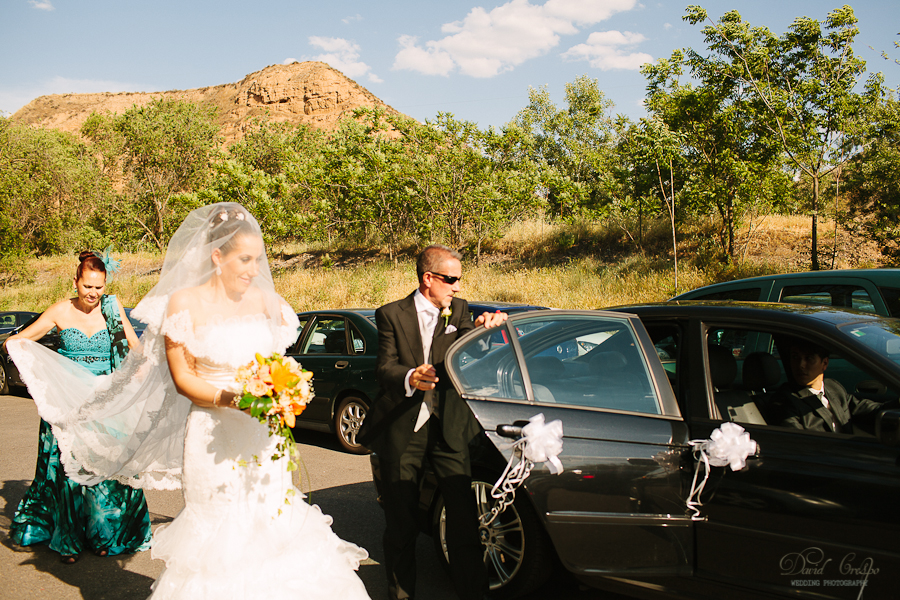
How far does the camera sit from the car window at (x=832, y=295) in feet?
18.8

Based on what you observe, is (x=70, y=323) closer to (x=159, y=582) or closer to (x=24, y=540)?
(x=24, y=540)

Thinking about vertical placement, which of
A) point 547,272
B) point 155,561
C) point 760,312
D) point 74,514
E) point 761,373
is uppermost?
point 760,312

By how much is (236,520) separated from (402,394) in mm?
985

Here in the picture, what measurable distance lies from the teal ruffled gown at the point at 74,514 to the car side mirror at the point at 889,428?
14.8 feet

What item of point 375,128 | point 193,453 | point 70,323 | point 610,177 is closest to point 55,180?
point 375,128

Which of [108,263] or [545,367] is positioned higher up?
[108,263]

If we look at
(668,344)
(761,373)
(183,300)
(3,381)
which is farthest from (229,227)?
(3,381)

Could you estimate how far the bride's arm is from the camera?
9.07 feet

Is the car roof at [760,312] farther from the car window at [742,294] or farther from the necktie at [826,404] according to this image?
the car window at [742,294]

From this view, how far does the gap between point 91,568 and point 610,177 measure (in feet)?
57.3

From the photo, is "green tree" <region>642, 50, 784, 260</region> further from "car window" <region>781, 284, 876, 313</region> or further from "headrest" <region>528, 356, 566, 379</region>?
"headrest" <region>528, 356, 566, 379</region>

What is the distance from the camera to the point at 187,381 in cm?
279

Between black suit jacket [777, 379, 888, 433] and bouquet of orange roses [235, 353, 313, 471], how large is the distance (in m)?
2.60

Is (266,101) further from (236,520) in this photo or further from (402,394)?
(236,520)
